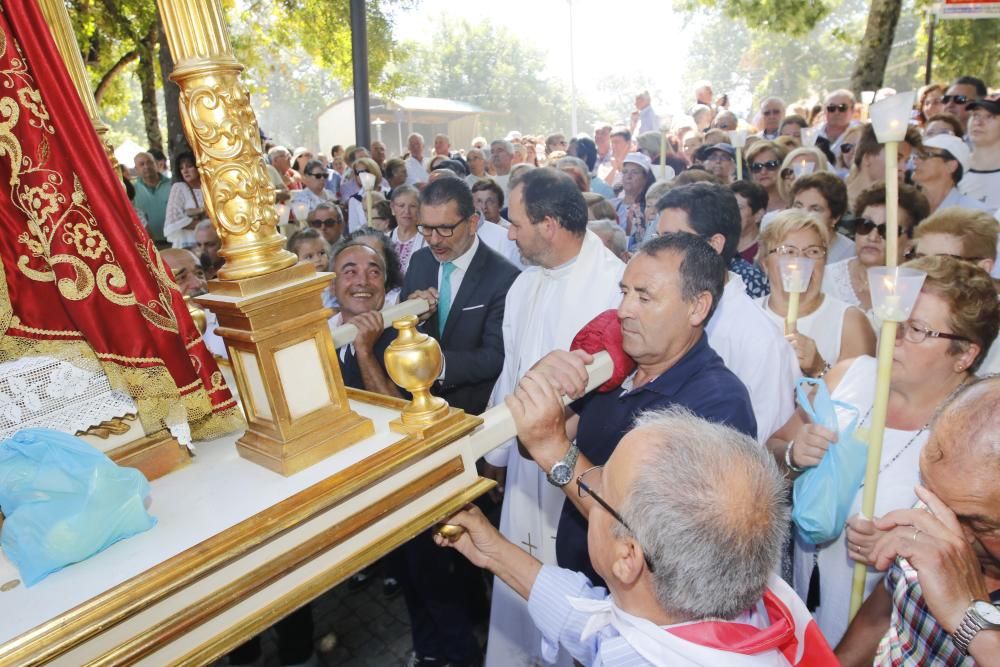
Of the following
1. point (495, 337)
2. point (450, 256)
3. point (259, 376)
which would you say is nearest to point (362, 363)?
point (495, 337)

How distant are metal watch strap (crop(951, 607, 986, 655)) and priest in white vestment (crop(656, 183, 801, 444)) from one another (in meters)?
1.19

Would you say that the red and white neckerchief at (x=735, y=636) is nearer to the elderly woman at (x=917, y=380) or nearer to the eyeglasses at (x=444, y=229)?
the elderly woman at (x=917, y=380)

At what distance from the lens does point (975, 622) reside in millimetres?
1468

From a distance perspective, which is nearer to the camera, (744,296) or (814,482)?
(814,482)

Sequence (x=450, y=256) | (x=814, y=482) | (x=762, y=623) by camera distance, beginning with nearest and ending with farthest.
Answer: (x=762, y=623)
(x=814, y=482)
(x=450, y=256)

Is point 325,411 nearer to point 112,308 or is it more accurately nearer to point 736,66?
point 112,308

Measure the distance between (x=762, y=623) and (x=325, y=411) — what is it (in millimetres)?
1090

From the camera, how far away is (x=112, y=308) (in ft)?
4.70

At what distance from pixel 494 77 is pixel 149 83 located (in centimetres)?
4800

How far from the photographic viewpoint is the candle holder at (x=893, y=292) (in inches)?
68.3

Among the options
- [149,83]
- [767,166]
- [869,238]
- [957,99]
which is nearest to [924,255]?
[869,238]

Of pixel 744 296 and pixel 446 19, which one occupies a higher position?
pixel 446 19

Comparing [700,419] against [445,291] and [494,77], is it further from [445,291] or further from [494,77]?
[494,77]

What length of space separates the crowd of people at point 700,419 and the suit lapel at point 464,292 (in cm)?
1
